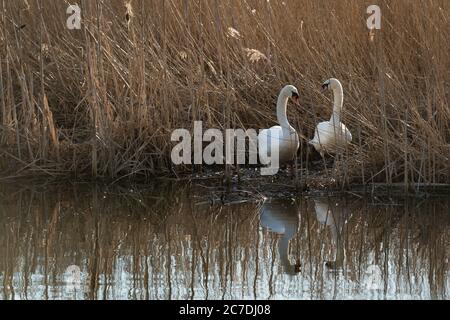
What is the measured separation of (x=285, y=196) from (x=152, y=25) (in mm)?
1855

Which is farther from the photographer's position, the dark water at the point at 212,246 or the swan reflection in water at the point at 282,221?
the swan reflection in water at the point at 282,221

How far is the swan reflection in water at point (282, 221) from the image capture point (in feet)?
18.6

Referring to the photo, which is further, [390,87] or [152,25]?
[152,25]

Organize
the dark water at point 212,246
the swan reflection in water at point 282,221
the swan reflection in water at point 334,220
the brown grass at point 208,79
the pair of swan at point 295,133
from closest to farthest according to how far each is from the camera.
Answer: the dark water at point 212,246
the swan reflection in water at point 334,220
the swan reflection in water at point 282,221
the brown grass at point 208,79
the pair of swan at point 295,133

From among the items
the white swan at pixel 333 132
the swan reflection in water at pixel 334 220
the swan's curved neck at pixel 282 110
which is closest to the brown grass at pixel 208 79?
the white swan at pixel 333 132

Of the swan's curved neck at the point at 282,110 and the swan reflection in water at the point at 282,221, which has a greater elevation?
the swan's curved neck at the point at 282,110

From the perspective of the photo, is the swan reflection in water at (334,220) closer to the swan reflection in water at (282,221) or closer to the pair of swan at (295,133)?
the swan reflection in water at (282,221)

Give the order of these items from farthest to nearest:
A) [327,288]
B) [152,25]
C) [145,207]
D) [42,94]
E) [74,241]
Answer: [152,25] < [42,94] < [145,207] < [74,241] < [327,288]

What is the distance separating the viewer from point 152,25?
7867 mm

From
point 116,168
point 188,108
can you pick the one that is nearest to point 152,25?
point 188,108

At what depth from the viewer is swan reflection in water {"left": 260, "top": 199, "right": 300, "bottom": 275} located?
5.68m

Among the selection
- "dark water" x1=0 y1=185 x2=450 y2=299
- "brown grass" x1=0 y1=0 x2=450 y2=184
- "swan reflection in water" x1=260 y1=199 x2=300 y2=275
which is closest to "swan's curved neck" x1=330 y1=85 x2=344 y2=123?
"brown grass" x1=0 y1=0 x2=450 y2=184

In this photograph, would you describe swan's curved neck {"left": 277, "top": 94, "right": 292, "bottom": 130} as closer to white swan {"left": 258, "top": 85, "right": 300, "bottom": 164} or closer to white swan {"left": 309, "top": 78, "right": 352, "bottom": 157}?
white swan {"left": 258, "top": 85, "right": 300, "bottom": 164}

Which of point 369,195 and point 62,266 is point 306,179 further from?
point 62,266
